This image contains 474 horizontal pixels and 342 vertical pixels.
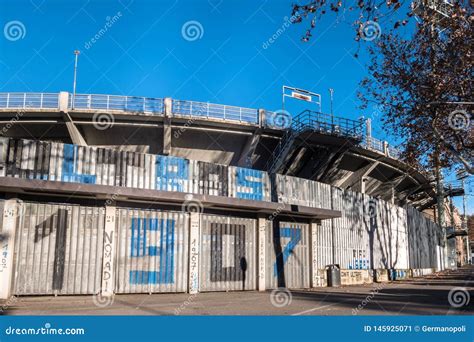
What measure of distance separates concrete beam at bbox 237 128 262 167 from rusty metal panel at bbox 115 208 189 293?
12458 millimetres

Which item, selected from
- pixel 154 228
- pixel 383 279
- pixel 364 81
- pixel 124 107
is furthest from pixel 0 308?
pixel 383 279

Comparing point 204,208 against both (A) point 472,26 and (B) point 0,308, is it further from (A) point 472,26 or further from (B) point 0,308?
(A) point 472,26

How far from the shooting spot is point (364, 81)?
60.9 feet

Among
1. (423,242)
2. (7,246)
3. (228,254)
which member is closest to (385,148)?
(423,242)

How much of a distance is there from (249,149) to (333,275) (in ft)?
34.6

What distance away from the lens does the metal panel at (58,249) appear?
13.9 m

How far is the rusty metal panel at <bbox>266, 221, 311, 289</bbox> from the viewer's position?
19.5m

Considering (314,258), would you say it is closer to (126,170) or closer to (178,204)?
(178,204)

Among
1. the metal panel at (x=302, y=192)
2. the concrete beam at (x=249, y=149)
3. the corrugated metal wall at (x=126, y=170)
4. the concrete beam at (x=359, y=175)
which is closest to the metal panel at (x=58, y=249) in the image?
the corrugated metal wall at (x=126, y=170)

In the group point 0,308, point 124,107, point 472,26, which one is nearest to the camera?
point 0,308

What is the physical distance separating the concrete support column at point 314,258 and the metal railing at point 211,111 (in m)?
9.77

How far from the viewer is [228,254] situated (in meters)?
18.0

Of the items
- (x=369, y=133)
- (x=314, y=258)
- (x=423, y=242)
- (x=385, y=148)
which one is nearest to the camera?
(x=314, y=258)

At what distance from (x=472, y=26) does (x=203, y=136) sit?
1770 cm
